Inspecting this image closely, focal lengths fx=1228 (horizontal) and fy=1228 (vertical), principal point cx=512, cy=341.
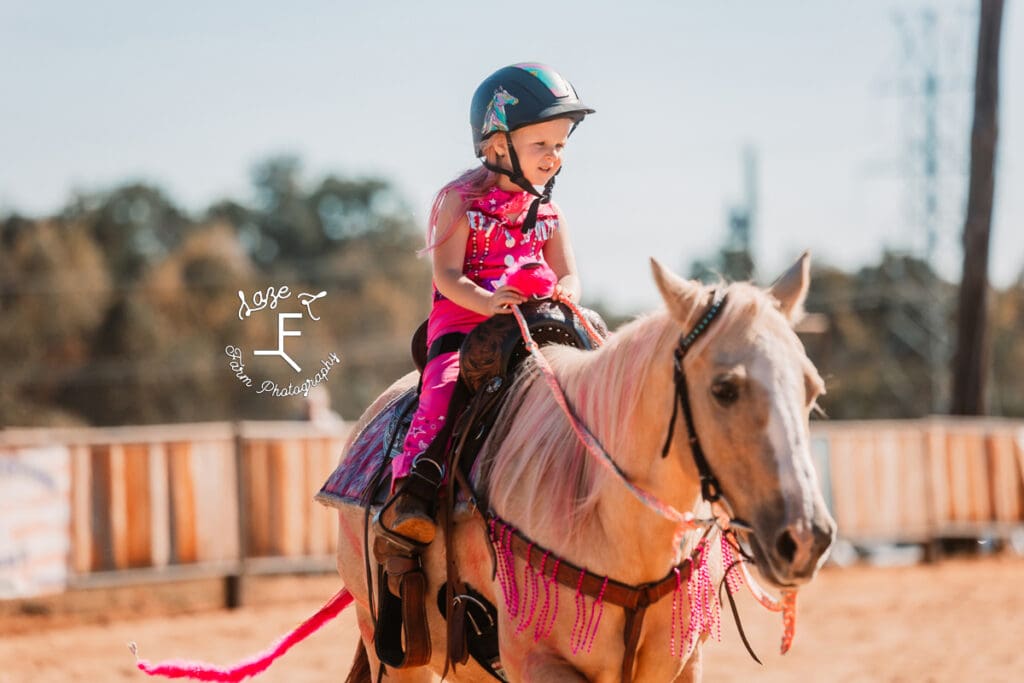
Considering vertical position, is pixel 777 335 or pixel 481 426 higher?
pixel 777 335

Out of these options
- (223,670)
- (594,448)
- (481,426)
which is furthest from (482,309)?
(223,670)

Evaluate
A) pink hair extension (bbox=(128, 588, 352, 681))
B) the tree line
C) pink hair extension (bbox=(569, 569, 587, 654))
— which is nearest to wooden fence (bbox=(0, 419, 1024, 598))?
pink hair extension (bbox=(128, 588, 352, 681))

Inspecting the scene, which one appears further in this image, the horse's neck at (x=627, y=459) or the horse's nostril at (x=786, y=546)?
the horse's neck at (x=627, y=459)

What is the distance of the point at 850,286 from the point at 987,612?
101ft

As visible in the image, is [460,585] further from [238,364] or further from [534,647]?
[238,364]

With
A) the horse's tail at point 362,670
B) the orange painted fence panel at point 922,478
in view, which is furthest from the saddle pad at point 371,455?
the orange painted fence panel at point 922,478

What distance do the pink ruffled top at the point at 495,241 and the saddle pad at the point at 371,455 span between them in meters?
0.44

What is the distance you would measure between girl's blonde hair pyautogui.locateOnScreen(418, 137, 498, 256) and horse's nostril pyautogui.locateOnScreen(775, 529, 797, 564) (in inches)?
69.0

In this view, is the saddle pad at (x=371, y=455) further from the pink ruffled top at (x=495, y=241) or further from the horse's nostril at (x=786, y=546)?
the horse's nostril at (x=786, y=546)

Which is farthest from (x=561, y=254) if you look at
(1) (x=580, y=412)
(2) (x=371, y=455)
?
(2) (x=371, y=455)

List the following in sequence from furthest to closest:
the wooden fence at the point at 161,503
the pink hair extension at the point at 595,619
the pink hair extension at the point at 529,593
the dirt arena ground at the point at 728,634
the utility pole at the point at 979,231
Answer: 1. the utility pole at the point at 979,231
2. the wooden fence at the point at 161,503
3. the dirt arena ground at the point at 728,634
4. the pink hair extension at the point at 529,593
5. the pink hair extension at the point at 595,619

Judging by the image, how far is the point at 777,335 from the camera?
2.98 meters

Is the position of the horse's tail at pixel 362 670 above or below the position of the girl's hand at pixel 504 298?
below

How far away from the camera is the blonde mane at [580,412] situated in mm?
3176
